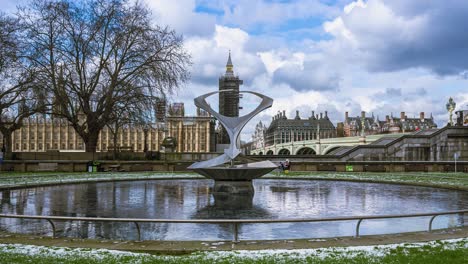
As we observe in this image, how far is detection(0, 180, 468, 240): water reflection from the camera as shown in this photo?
10125mm

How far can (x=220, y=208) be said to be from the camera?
14031mm

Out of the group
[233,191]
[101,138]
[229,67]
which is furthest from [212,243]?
[101,138]

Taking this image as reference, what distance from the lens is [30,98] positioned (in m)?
34.8

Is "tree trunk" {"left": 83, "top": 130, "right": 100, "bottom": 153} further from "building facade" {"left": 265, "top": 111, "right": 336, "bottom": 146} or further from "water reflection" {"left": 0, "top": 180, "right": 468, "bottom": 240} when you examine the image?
"building facade" {"left": 265, "top": 111, "right": 336, "bottom": 146}

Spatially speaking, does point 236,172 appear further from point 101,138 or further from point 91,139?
point 101,138

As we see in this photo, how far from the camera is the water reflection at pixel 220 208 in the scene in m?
10.1

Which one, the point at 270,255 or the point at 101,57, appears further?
the point at 101,57

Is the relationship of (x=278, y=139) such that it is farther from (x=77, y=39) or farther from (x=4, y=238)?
(x=4, y=238)

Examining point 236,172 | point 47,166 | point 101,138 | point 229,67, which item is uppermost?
point 229,67

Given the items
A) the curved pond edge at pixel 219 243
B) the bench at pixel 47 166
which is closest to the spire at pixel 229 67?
the bench at pixel 47 166

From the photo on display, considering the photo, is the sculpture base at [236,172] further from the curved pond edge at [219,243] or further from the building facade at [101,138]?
the building facade at [101,138]

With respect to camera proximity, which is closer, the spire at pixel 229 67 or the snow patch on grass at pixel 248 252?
the snow patch on grass at pixel 248 252

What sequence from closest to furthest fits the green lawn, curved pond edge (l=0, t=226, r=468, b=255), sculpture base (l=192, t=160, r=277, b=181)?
the green lawn < curved pond edge (l=0, t=226, r=468, b=255) < sculpture base (l=192, t=160, r=277, b=181)

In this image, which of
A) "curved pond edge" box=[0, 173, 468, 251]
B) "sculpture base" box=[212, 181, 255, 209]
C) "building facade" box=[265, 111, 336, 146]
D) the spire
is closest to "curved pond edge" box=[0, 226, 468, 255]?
"curved pond edge" box=[0, 173, 468, 251]
